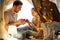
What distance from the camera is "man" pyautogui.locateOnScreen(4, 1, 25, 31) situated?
2385 mm

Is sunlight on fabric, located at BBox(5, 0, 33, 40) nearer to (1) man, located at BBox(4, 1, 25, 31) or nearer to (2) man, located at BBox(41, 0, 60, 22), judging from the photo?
(1) man, located at BBox(4, 1, 25, 31)

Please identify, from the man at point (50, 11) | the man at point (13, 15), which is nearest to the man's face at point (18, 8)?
the man at point (13, 15)

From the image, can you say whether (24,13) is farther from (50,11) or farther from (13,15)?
(50,11)

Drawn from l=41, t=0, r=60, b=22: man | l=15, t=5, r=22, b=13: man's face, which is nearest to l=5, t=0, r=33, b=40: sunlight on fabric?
l=15, t=5, r=22, b=13: man's face

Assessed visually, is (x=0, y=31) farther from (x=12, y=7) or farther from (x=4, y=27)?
(x=12, y=7)

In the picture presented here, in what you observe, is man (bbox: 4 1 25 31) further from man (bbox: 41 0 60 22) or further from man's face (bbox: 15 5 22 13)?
man (bbox: 41 0 60 22)

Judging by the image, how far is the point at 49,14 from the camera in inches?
96.1

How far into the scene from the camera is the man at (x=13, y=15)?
2.38 meters

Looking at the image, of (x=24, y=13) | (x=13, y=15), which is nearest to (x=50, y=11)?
(x=24, y=13)

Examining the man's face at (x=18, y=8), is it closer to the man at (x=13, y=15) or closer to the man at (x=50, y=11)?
the man at (x=13, y=15)

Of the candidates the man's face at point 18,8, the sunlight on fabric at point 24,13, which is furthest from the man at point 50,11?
the man's face at point 18,8

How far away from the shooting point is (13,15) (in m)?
2.41

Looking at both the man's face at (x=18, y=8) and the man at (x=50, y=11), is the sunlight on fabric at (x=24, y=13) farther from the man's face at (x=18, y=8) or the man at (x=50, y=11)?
the man at (x=50, y=11)

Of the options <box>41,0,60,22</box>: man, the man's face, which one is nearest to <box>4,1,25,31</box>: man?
the man's face
